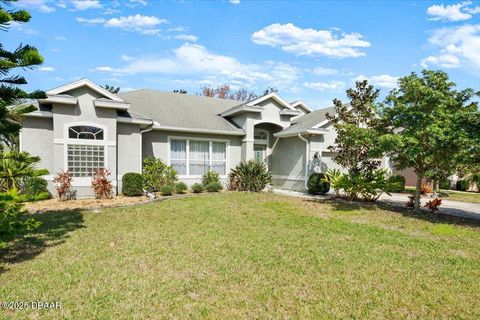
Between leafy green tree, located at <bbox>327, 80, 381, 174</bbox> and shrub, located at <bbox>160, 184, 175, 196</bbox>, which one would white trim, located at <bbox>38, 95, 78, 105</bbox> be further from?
leafy green tree, located at <bbox>327, 80, 381, 174</bbox>

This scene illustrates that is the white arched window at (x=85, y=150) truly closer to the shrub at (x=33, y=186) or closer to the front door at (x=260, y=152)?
the shrub at (x=33, y=186)

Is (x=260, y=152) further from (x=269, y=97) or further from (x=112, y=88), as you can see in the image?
(x=112, y=88)

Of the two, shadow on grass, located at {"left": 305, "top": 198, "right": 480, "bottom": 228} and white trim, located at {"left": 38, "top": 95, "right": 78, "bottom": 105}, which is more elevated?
white trim, located at {"left": 38, "top": 95, "right": 78, "bottom": 105}

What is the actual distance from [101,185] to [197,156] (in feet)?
19.7

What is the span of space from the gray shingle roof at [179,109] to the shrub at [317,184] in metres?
5.23

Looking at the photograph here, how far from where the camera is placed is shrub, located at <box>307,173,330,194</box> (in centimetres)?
1711

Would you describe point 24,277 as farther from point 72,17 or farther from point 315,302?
point 72,17

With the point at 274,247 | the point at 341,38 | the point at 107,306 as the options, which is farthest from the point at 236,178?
the point at 107,306

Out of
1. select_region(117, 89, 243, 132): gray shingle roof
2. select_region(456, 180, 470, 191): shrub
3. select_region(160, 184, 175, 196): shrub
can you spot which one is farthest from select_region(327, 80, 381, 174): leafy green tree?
select_region(456, 180, 470, 191): shrub

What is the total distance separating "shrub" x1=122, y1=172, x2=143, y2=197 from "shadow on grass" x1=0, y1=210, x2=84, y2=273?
3.30 meters

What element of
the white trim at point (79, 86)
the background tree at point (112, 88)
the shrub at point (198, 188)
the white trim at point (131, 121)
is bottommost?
the shrub at point (198, 188)

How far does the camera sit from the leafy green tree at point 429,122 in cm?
1076

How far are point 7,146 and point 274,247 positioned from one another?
58.0 feet

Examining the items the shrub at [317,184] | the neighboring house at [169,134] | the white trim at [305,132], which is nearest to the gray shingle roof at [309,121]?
the neighboring house at [169,134]
